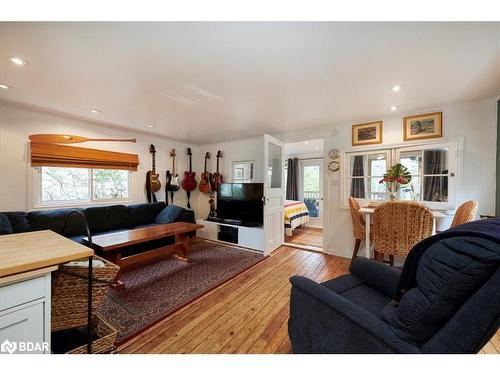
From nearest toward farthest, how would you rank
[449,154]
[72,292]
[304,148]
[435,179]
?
[72,292] → [449,154] → [435,179] → [304,148]

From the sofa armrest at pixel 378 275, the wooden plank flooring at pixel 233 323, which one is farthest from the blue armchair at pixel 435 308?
the wooden plank flooring at pixel 233 323

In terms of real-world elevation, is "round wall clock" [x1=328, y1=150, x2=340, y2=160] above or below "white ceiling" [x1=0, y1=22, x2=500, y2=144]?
below

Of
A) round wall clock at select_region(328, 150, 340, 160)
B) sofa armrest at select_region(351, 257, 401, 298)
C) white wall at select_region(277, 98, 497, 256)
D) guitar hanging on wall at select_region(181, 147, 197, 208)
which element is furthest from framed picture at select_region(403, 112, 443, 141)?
guitar hanging on wall at select_region(181, 147, 197, 208)

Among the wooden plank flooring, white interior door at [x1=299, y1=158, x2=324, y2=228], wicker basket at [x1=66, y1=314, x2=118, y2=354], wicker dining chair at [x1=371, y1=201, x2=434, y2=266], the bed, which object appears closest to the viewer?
wicker basket at [x1=66, y1=314, x2=118, y2=354]

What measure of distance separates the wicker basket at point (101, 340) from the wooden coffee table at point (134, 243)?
0.90m

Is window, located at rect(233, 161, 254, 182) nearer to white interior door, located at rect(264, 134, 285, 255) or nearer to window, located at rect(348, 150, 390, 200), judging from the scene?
white interior door, located at rect(264, 134, 285, 255)

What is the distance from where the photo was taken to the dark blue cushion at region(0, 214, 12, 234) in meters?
2.25

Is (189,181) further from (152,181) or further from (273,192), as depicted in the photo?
(273,192)

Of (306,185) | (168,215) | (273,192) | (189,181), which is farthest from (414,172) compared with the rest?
(189,181)

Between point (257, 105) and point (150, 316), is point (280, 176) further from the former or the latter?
point (150, 316)

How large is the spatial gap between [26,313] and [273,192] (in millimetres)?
3031

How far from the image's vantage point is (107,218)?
329 centimetres
